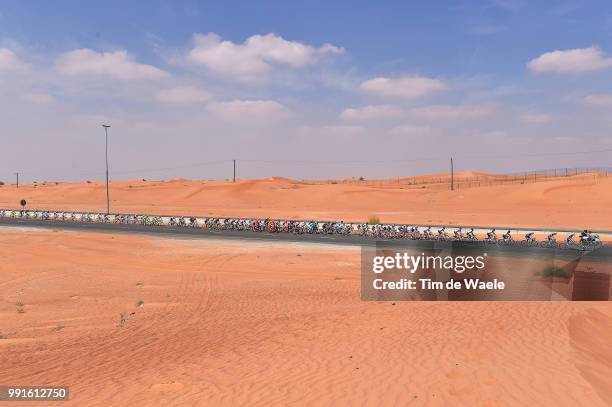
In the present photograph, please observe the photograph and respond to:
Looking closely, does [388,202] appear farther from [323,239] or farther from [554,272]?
[554,272]

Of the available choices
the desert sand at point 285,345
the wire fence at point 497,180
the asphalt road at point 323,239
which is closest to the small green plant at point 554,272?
the asphalt road at point 323,239

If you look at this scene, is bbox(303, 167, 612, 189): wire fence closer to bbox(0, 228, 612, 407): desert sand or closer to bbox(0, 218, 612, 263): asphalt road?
bbox(0, 218, 612, 263): asphalt road

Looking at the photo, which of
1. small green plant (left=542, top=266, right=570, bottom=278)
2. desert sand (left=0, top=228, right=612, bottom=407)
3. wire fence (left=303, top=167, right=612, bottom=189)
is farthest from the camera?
wire fence (left=303, top=167, right=612, bottom=189)

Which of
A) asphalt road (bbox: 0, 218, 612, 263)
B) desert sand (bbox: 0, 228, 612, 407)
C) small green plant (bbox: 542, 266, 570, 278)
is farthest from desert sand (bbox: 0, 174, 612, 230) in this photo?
desert sand (bbox: 0, 228, 612, 407)

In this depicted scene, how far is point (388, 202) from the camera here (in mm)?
79312

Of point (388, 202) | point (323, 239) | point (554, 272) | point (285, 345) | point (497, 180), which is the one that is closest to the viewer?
point (285, 345)

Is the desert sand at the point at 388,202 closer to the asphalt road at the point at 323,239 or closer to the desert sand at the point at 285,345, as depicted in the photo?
the asphalt road at the point at 323,239

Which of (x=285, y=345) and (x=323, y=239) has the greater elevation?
(x=323, y=239)

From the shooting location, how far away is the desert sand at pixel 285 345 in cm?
821

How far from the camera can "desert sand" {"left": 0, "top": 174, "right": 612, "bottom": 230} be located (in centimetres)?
5419

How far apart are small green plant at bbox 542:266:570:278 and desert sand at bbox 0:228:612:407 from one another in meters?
4.55

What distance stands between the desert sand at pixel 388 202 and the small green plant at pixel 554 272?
2695 centimetres

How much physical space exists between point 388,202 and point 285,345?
69.7 m

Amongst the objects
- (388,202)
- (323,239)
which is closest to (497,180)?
(388,202)
